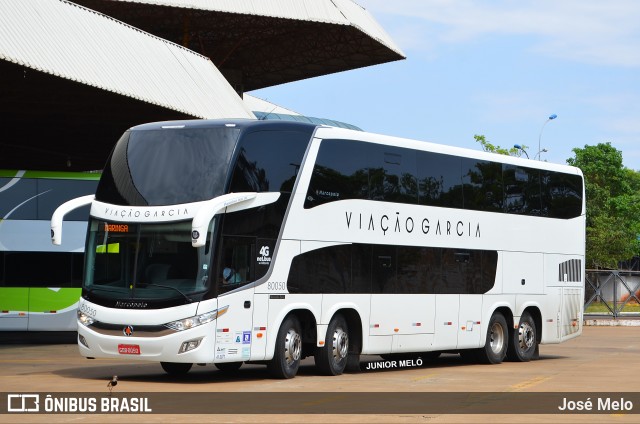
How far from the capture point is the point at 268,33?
64312 mm

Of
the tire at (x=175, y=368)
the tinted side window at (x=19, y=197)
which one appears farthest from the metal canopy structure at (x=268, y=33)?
the tire at (x=175, y=368)

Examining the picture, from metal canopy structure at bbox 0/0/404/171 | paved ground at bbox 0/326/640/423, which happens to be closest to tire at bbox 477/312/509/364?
paved ground at bbox 0/326/640/423

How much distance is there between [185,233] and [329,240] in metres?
3.18

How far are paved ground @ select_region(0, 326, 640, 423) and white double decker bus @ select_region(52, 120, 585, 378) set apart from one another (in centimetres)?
59

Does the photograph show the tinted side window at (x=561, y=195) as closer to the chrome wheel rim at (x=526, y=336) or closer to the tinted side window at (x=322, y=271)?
the chrome wheel rim at (x=526, y=336)

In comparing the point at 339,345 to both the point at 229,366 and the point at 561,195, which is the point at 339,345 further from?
the point at 561,195

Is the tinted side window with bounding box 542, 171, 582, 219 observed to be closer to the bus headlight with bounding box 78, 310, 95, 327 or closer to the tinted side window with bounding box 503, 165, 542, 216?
the tinted side window with bounding box 503, 165, 542, 216

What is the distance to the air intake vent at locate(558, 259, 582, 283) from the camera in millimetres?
27828

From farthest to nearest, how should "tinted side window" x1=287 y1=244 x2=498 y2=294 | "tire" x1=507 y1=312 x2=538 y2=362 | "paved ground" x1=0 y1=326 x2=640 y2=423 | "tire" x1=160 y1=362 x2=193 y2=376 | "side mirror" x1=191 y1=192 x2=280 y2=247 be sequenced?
"tire" x1=507 y1=312 x2=538 y2=362 → "tire" x1=160 y1=362 x2=193 y2=376 → "tinted side window" x1=287 y1=244 x2=498 y2=294 → "side mirror" x1=191 y1=192 x2=280 y2=247 → "paved ground" x1=0 y1=326 x2=640 y2=423

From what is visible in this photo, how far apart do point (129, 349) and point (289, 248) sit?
3.17 meters

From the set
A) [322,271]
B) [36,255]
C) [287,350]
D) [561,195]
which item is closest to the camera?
[287,350]

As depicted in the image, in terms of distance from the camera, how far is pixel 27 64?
102 feet

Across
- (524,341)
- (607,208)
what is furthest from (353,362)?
(607,208)

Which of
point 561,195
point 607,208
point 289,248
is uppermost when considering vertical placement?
point 607,208
